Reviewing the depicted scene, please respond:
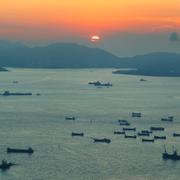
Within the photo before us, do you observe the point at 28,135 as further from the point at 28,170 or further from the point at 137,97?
the point at 137,97

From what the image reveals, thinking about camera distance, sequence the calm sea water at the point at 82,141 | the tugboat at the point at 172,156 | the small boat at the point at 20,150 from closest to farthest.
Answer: the calm sea water at the point at 82,141, the tugboat at the point at 172,156, the small boat at the point at 20,150

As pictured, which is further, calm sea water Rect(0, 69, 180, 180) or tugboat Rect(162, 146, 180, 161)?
tugboat Rect(162, 146, 180, 161)

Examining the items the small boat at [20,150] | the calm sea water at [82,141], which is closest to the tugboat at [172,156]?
the calm sea water at [82,141]

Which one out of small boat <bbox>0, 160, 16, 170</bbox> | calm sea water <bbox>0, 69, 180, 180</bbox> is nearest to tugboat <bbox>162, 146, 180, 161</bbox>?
calm sea water <bbox>0, 69, 180, 180</bbox>

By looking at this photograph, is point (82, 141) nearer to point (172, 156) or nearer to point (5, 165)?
point (172, 156)

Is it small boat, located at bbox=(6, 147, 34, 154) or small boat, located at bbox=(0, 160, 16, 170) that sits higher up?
small boat, located at bbox=(6, 147, 34, 154)

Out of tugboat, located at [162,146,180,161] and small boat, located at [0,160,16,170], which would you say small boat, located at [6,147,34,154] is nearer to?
small boat, located at [0,160,16,170]

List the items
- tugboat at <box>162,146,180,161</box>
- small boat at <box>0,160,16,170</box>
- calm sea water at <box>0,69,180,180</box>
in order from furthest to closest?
1. tugboat at <box>162,146,180,161</box>
2. small boat at <box>0,160,16,170</box>
3. calm sea water at <box>0,69,180,180</box>

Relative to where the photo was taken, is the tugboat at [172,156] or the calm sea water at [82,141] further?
the tugboat at [172,156]

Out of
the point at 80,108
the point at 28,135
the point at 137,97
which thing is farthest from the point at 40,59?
the point at 28,135

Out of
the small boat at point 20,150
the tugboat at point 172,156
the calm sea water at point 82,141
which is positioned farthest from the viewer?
the small boat at point 20,150

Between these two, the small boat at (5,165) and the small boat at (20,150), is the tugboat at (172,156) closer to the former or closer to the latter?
the small boat at (20,150)
